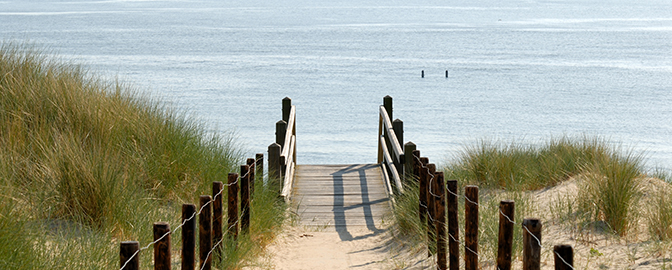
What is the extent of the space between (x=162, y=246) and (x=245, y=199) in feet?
8.88

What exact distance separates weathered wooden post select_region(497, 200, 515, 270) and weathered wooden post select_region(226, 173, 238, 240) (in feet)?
7.32

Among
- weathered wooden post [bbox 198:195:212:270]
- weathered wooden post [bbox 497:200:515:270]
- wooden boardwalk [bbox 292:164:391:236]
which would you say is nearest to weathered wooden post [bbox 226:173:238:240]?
weathered wooden post [bbox 198:195:212:270]

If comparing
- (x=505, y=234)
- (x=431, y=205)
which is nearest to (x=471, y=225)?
(x=505, y=234)

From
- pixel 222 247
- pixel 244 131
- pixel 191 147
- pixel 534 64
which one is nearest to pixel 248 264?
pixel 222 247

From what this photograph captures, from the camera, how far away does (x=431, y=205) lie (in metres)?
5.70

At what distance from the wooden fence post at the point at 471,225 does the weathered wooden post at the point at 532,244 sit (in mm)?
1100

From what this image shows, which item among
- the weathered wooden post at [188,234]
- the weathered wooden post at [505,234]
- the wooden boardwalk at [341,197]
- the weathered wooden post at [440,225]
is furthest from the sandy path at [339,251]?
the weathered wooden post at [188,234]

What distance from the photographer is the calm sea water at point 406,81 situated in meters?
25.5

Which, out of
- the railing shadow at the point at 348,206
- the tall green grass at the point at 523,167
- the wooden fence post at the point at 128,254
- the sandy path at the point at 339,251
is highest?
the tall green grass at the point at 523,167

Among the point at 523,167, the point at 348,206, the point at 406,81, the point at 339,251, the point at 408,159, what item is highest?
the point at 406,81

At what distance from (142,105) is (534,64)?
143 feet

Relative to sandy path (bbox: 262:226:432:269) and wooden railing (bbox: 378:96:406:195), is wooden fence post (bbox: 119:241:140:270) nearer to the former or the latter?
sandy path (bbox: 262:226:432:269)

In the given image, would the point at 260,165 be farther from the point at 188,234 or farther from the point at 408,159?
the point at 188,234

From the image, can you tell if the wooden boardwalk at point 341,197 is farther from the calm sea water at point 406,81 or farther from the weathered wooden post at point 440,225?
the weathered wooden post at point 440,225
